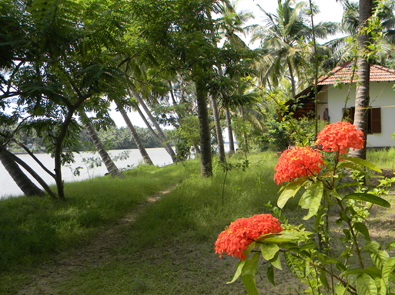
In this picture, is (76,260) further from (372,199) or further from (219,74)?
(219,74)

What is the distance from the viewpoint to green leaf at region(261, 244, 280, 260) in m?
1.32

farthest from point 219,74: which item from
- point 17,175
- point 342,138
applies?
point 342,138

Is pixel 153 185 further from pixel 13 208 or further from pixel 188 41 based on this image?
pixel 188 41

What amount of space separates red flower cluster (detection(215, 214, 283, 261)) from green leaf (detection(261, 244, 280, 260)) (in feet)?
0.24

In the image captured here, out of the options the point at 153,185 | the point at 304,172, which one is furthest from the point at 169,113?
the point at 304,172

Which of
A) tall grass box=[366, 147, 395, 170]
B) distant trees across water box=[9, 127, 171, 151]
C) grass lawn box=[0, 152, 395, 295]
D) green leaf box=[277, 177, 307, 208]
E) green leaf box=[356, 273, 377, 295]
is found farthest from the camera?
tall grass box=[366, 147, 395, 170]

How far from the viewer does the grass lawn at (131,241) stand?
3648 millimetres

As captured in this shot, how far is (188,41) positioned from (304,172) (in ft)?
17.4

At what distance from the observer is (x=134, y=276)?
386cm

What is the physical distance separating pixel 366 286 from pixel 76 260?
4.47m

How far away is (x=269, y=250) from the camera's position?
136 cm

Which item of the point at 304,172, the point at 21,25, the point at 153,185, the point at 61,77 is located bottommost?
the point at 153,185

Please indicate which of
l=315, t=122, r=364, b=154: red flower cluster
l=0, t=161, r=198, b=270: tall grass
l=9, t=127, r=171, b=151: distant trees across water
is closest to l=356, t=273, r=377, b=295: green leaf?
l=315, t=122, r=364, b=154: red flower cluster

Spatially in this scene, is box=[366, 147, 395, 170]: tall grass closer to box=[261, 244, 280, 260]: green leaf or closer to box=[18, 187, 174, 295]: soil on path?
box=[18, 187, 174, 295]: soil on path
